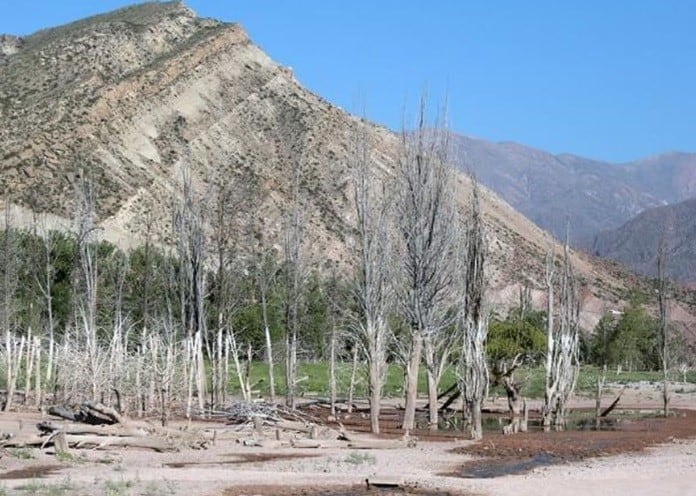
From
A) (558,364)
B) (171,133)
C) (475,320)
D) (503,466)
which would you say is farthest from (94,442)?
(171,133)

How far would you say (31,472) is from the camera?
23.2 meters

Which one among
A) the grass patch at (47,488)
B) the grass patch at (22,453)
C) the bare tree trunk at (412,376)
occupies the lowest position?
the grass patch at (47,488)

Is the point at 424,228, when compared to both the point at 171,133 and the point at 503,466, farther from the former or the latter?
the point at 171,133

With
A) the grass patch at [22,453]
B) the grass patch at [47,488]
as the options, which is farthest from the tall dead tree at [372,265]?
the grass patch at [47,488]

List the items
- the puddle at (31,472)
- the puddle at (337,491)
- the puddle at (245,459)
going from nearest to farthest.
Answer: the puddle at (337,491), the puddle at (31,472), the puddle at (245,459)

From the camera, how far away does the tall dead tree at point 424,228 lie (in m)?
34.3

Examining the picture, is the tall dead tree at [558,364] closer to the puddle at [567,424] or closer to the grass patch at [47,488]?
the puddle at [567,424]

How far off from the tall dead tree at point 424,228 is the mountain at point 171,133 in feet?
157

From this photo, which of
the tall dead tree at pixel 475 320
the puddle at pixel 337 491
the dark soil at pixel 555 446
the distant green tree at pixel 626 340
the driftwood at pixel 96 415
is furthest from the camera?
the distant green tree at pixel 626 340

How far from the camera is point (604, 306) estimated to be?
110 m

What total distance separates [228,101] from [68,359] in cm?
7320

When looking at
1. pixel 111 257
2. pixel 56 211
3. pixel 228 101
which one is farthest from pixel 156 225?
pixel 228 101

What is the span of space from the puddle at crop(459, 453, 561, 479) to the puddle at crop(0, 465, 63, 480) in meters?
9.38

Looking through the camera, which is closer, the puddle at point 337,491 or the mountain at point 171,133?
the puddle at point 337,491
